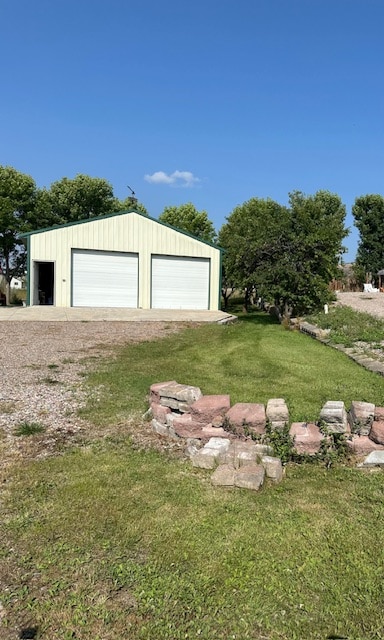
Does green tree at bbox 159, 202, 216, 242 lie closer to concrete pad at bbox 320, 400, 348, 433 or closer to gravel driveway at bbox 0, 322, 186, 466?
gravel driveway at bbox 0, 322, 186, 466

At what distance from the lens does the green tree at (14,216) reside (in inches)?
988

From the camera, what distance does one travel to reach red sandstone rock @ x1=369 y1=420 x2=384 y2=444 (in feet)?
11.5

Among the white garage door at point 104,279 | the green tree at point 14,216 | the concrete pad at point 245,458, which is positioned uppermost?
the green tree at point 14,216

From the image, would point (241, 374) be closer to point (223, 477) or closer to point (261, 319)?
point (223, 477)

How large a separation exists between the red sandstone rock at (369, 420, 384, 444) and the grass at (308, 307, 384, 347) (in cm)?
552

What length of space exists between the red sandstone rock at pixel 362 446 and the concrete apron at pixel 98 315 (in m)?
12.0

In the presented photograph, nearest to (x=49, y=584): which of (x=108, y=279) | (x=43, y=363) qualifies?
(x=43, y=363)

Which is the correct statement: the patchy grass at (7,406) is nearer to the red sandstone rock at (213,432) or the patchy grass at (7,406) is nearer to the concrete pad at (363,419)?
the red sandstone rock at (213,432)

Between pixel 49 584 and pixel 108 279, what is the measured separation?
58.0 feet

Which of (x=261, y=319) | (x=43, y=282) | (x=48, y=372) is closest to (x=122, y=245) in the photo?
(x=43, y=282)

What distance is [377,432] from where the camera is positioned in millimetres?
3527

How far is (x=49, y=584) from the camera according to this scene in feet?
6.70

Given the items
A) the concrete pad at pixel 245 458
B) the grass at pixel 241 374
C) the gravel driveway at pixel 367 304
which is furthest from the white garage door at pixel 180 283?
the concrete pad at pixel 245 458

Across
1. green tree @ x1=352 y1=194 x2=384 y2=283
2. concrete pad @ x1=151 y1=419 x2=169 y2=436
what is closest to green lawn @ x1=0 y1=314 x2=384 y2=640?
concrete pad @ x1=151 y1=419 x2=169 y2=436
